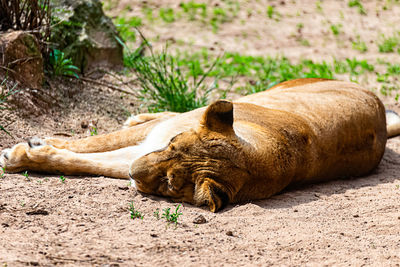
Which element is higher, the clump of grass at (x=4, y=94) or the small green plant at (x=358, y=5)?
the clump of grass at (x=4, y=94)

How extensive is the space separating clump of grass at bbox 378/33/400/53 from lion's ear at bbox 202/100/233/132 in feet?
20.0

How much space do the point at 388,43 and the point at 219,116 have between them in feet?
20.9

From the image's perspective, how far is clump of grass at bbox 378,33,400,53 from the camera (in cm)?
920

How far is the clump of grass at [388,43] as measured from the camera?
9.20 meters

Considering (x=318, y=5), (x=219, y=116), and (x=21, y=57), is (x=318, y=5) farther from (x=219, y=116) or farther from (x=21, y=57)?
(x=219, y=116)

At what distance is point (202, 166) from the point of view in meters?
3.82

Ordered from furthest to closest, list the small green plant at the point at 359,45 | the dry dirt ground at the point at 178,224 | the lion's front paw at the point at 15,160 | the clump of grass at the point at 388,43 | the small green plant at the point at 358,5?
1. the small green plant at the point at 358,5
2. the small green plant at the point at 359,45
3. the clump of grass at the point at 388,43
4. the lion's front paw at the point at 15,160
5. the dry dirt ground at the point at 178,224

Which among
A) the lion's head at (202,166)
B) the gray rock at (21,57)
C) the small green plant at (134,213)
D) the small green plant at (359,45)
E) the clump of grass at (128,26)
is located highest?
the gray rock at (21,57)

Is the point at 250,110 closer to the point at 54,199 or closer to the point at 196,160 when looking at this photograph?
the point at 196,160

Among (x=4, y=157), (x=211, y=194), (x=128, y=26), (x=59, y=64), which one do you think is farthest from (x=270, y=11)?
(x=211, y=194)

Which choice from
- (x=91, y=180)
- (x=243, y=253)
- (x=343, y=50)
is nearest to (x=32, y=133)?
(x=91, y=180)

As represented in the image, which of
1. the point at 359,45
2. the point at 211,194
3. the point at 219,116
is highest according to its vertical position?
the point at 219,116

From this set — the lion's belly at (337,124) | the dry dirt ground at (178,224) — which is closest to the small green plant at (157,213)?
the dry dirt ground at (178,224)

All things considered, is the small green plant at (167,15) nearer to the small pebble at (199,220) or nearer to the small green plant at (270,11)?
the small green plant at (270,11)
